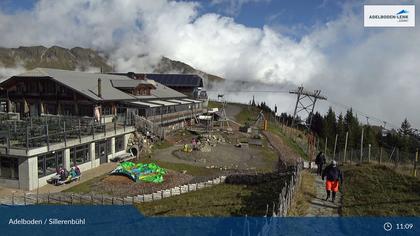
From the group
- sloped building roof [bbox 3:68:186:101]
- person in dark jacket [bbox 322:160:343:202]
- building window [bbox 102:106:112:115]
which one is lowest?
person in dark jacket [bbox 322:160:343:202]

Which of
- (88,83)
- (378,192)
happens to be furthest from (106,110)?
(378,192)

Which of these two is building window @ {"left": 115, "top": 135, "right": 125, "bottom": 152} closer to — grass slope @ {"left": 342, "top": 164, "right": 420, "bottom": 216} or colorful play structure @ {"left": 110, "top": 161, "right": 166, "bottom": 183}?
colorful play structure @ {"left": 110, "top": 161, "right": 166, "bottom": 183}

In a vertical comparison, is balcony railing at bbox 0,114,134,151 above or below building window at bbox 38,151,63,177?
above

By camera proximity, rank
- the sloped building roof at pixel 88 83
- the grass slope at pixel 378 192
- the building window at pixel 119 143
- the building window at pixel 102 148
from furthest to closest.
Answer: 1. the sloped building roof at pixel 88 83
2. the building window at pixel 119 143
3. the building window at pixel 102 148
4. the grass slope at pixel 378 192

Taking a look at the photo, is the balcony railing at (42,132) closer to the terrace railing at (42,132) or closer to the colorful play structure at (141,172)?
the terrace railing at (42,132)

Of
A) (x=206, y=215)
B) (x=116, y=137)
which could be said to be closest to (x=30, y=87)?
(x=116, y=137)

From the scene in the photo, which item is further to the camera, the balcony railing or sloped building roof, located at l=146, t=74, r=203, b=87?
sloped building roof, located at l=146, t=74, r=203, b=87

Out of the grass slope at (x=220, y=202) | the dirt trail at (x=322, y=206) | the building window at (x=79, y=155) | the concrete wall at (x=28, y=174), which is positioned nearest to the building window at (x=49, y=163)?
the concrete wall at (x=28, y=174)

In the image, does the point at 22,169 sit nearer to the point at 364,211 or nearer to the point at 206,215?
the point at 206,215

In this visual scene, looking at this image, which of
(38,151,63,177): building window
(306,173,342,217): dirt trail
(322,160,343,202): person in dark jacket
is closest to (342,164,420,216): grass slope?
(306,173,342,217): dirt trail
